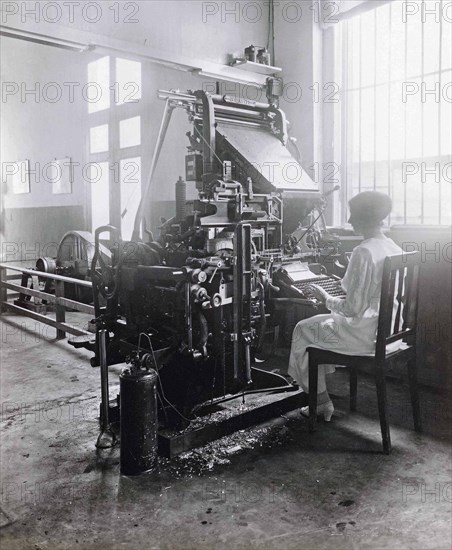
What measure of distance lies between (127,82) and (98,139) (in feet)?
4.46

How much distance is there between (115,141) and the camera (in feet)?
25.9

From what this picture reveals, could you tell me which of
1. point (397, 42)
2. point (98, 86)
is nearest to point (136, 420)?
point (397, 42)

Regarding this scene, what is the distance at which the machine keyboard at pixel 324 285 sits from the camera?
3188 millimetres

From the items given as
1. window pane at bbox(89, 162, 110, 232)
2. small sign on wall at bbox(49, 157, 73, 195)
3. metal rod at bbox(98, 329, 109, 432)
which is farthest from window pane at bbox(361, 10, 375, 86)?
small sign on wall at bbox(49, 157, 73, 195)

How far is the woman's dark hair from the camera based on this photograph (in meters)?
2.81

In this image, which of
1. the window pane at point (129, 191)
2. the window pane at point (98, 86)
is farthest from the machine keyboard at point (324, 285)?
the window pane at point (98, 86)

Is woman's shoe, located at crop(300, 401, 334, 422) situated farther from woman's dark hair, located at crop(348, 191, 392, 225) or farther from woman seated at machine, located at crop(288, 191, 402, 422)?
woman's dark hair, located at crop(348, 191, 392, 225)

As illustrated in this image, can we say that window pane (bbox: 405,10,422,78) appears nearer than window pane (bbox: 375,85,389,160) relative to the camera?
Yes

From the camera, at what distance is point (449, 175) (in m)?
4.81

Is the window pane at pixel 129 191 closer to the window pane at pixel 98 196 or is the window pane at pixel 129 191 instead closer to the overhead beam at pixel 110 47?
the window pane at pixel 98 196

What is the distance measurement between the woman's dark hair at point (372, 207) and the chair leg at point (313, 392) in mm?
791

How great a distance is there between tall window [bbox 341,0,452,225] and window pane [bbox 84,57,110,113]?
13.6ft

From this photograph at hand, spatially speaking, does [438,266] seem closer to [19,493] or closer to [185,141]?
[19,493]


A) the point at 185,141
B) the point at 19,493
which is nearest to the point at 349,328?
the point at 19,493
